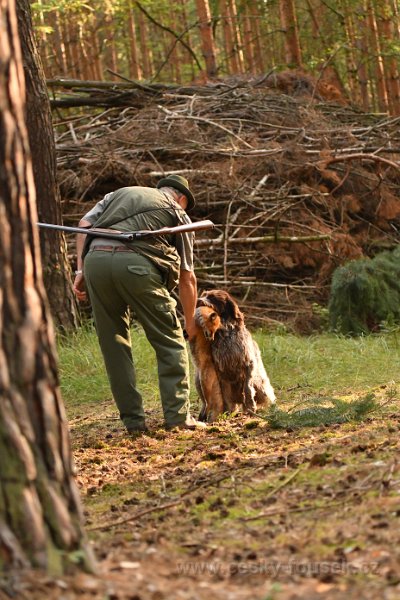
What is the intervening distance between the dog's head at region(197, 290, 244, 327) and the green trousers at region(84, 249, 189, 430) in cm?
55

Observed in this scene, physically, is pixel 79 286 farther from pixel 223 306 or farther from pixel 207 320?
pixel 223 306

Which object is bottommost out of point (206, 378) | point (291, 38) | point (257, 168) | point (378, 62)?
point (206, 378)

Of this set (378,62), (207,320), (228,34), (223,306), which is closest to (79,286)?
(207,320)

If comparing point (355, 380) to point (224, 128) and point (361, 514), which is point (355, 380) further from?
point (224, 128)

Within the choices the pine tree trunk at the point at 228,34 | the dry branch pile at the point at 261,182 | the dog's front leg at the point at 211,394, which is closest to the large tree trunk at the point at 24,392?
the dog's front leg at the point at 211,394

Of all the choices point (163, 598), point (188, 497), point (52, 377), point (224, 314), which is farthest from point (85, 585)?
point (224, 314)

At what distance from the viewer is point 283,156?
15.9m

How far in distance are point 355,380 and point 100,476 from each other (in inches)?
169

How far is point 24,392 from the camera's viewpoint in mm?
3453

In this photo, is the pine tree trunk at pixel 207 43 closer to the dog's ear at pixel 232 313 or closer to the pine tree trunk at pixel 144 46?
the pine tree trunk at pixel 144 46

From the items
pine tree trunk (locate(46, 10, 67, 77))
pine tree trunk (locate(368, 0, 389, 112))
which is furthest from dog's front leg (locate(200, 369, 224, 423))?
pine tree trunk (locate(46, 10, 67, 77))

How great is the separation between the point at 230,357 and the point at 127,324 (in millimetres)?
1106

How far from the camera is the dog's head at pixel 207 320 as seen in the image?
8148mm

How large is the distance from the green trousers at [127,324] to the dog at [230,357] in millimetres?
519
